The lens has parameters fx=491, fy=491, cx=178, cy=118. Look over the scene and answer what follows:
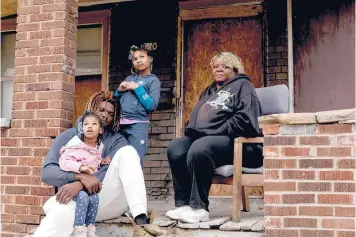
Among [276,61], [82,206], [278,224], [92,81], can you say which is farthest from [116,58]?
[278,224]

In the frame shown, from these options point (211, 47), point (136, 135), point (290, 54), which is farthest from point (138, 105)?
point (290, 54)

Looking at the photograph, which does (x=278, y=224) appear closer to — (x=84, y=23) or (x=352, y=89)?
(x=352, y=89)

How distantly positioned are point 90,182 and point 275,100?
2.00 meters

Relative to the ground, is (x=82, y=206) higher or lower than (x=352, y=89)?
lower

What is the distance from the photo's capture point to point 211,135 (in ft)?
13.2

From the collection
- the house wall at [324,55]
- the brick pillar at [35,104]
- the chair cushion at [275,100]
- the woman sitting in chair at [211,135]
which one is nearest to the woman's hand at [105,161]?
the woman sitting in chair at [211,135]

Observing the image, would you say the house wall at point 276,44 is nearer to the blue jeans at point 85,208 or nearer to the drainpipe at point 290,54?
the drainpipe at point 290,54

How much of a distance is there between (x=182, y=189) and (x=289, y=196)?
108cm

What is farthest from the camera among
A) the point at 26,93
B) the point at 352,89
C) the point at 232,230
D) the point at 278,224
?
the point at 352,89

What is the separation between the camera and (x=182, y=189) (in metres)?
4.12

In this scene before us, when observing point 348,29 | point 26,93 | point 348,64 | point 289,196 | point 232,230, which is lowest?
point 232,230

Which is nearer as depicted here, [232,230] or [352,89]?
[232,230]

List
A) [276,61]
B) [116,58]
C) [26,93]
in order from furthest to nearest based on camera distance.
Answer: [116,58] → [276,61] → [26,93]

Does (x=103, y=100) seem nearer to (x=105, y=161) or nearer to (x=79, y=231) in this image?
(x=105, y=161)
